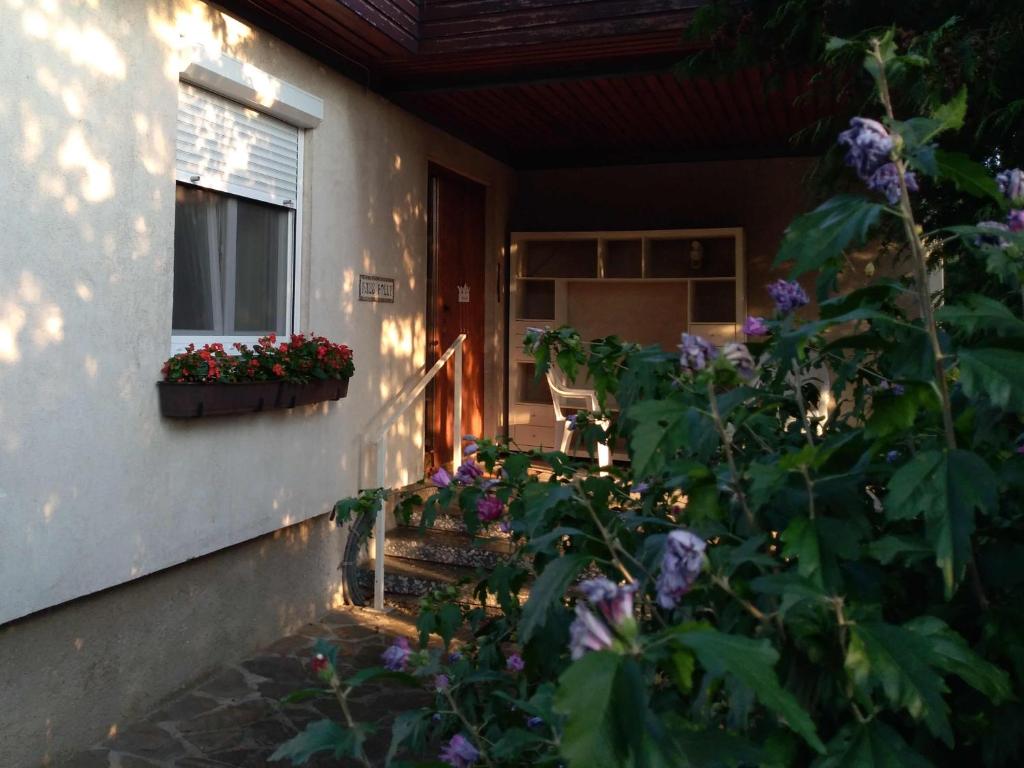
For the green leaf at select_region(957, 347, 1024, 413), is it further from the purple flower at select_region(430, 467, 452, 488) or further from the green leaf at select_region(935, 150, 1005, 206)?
the purple flower at select_region(430, 467, 452, 488)

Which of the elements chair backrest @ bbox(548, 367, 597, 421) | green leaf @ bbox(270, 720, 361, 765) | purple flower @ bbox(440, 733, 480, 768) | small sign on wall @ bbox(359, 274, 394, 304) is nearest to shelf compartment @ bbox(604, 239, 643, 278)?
chair backrest @ bbox(548, 367, 597, 421)

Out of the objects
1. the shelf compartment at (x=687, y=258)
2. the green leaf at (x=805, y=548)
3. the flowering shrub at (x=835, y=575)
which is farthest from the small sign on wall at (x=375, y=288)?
the green leaf at (x=805, y=548)

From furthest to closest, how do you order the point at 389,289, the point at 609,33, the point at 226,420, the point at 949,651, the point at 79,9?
the point at 389,289 < the point at 609,33 < the point at 226,420 < the point at 79,9 < the point at 949,651

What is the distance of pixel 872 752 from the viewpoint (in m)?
1.02

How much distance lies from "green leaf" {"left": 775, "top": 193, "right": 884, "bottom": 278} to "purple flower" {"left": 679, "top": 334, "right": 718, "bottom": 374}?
0.50 feet

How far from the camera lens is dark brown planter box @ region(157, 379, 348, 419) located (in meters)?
3.90

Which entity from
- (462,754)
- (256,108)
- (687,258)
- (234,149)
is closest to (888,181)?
(462,754)

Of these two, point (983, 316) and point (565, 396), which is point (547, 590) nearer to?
point (983, 316)

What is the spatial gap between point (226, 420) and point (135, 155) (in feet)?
4.05

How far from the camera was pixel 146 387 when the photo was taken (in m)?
3.84

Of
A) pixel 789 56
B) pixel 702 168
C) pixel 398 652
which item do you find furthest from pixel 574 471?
pixel 702 168

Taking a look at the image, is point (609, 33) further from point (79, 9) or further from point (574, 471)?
point (574, 471)

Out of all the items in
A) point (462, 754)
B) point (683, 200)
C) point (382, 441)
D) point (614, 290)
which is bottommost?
point (462, 754)

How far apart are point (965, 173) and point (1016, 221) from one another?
0.19m
